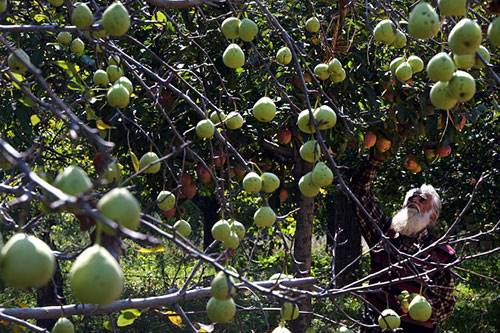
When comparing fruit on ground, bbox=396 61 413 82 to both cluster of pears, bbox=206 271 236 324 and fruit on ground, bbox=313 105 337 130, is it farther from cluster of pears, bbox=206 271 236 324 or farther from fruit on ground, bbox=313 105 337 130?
cluster of pears, bbox=206 271 236 324

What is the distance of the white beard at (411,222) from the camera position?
351cm

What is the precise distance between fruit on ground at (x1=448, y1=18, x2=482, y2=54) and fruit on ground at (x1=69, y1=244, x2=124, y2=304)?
690 millimetres

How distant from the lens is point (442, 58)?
1336 mm

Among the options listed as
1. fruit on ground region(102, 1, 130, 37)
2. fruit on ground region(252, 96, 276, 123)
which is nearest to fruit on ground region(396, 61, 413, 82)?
fruit on ground region(252, 96, 276, 123)

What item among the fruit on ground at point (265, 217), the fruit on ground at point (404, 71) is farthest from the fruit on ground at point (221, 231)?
the fruit on ground at point (404, 71)

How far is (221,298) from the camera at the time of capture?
1359mm

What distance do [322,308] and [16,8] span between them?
5.12 m

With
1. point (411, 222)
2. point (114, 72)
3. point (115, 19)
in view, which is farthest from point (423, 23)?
point (411, 222)

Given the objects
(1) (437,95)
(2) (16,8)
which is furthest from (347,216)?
(1) (437,95)

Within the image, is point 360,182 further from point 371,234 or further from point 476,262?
point 476,262

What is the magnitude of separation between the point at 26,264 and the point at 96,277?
0.09 m

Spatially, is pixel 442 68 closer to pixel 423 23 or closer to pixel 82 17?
pixel 423 23

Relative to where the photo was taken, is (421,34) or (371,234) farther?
(371,234)

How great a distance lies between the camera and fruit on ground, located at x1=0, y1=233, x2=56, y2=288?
0.96 metres
